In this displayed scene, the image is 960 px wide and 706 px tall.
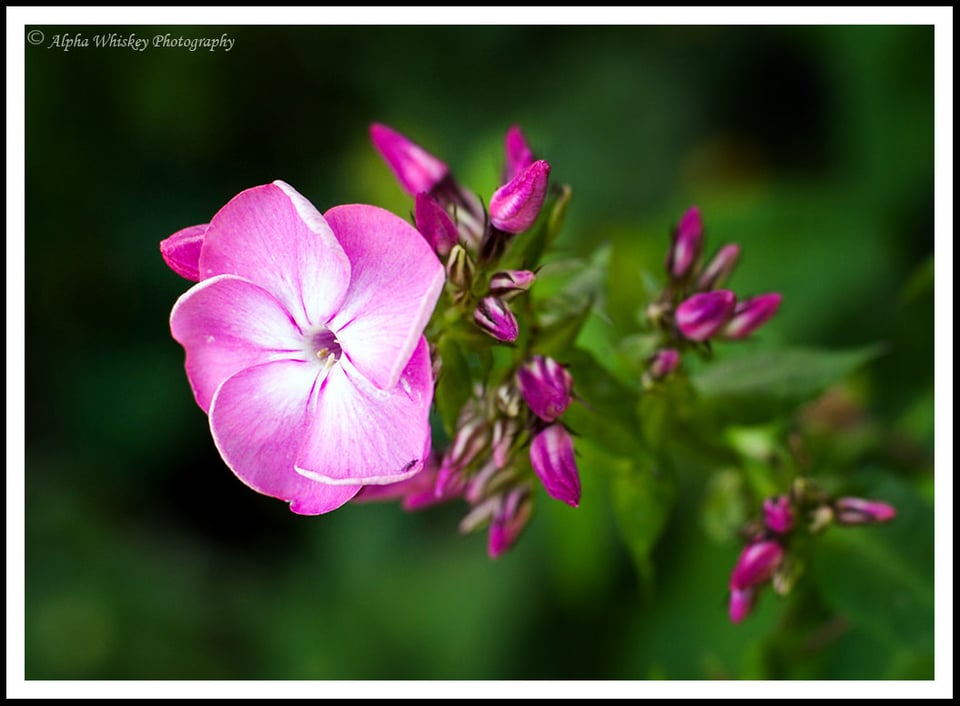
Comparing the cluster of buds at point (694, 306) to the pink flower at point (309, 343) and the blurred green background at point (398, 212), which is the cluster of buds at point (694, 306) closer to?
the pink flower at point (309, 343)

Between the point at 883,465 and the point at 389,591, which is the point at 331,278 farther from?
the point at 389,591

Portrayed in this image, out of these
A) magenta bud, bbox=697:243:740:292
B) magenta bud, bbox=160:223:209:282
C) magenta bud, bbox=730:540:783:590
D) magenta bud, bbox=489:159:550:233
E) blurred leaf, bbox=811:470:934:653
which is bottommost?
blurred leaf, bbox=811:470:934:653

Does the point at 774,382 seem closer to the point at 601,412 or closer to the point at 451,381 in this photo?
the point at 601,412

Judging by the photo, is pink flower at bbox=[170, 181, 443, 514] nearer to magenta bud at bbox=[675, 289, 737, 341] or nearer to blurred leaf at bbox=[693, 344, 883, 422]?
magenta bud at bbox=[675, 289, 737, 341]

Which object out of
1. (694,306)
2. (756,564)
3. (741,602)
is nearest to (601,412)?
(694,306)

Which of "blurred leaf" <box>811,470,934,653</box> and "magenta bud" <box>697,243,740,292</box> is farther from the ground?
"magenta bud" <box>697,243,740,292</box>

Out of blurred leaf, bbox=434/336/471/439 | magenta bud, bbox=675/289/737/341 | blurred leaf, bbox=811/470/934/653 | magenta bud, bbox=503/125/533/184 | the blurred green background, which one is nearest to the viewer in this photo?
blurred leaf, bbox=434/336/471/439

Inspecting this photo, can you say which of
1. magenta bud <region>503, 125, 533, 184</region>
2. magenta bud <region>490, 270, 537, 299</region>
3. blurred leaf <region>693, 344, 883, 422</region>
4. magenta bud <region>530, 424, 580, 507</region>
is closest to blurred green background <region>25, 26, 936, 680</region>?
blurred leaf <region>693, 344, 883, 422</region>
